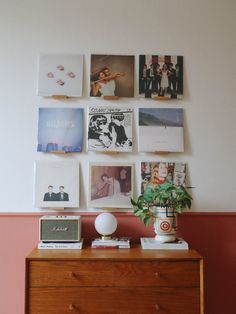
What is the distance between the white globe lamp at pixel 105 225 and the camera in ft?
6.31

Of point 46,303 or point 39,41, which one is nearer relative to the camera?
point 46,303

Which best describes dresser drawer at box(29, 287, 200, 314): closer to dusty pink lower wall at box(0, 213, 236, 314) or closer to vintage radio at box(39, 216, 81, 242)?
vintage radio at box(39, 216, 81, 242)

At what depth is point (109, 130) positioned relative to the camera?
2.12 metres

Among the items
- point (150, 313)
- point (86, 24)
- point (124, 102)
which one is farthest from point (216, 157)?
point (86, 24)

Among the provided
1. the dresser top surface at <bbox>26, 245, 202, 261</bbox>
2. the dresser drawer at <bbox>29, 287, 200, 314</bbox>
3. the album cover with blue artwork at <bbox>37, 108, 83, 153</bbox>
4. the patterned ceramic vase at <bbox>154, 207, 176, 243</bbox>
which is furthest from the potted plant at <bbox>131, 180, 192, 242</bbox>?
the album cover with blue artwork at <bbox>37, 108, 83, 153</bbox>

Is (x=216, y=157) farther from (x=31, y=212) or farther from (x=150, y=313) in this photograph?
(x=31, y=212)

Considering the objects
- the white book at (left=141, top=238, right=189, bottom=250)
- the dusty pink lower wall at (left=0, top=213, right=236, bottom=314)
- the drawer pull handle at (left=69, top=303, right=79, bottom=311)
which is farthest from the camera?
the dusty pink lower wall at (left=0, top=213, right=236, bottom=314)

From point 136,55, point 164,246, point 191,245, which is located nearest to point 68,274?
point 164,246

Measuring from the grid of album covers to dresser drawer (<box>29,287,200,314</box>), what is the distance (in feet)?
1.86

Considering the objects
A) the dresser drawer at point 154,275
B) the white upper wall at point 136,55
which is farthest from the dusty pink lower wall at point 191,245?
the dresser drawer at point 154,275

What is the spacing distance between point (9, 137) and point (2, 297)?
3.41ft

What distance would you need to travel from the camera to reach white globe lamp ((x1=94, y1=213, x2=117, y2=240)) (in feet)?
6.31

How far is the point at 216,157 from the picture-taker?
7.02 feet

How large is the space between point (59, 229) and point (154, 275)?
0.61 meters
